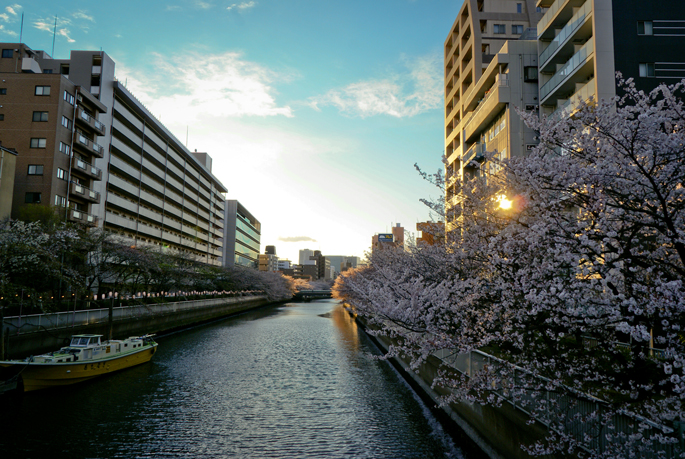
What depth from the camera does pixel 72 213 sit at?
147 ft

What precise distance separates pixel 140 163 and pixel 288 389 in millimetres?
54040

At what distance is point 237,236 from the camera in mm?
126312

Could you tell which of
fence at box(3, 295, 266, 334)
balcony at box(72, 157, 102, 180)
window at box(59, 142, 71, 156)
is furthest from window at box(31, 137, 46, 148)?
fence at box(3, 295, 266, 334)

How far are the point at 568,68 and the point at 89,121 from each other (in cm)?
4735

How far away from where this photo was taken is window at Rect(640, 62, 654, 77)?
25.1 metres

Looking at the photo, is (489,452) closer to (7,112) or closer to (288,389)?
(288,389)

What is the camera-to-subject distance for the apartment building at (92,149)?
43.3m

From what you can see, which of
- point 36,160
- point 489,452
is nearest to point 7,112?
point 36,160

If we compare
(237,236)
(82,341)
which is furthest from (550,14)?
(237,236)

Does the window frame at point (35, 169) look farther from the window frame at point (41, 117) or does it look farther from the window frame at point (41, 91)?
the window frame at point (41, 91)

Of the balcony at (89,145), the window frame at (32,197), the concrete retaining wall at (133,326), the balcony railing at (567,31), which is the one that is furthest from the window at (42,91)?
the balcony railing at (567,31)

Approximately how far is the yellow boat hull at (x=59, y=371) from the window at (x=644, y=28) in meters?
34.7

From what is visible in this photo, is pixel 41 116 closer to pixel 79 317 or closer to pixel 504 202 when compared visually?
pixel 79 317

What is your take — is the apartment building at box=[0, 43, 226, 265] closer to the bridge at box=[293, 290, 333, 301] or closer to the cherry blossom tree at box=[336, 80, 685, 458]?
the cherry blossom tree at box=[336, 80, 685, 458]
